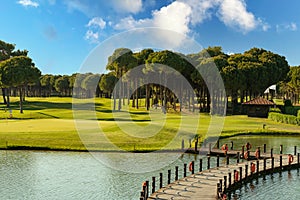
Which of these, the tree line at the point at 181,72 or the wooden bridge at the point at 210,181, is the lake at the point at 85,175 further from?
the tree line at the point at 181,72

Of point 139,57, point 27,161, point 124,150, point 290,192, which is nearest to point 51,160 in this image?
point 27,161

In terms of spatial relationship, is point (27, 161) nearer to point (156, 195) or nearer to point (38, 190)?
point (38, 190)

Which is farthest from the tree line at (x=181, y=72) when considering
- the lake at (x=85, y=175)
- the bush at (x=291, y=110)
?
the lake at (x=85, y=175)

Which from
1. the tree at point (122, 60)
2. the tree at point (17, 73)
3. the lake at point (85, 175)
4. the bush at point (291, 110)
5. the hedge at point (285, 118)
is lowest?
the lake at point (85, 175)

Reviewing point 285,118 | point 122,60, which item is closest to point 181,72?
point 122,60

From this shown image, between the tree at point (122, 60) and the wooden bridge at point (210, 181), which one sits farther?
the tree at point (122, 60)

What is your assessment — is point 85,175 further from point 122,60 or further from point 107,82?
point 107,82

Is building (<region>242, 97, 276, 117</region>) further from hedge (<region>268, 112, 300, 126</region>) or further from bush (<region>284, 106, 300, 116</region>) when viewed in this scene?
bush (<region>284, 106, 300, 116</region>)

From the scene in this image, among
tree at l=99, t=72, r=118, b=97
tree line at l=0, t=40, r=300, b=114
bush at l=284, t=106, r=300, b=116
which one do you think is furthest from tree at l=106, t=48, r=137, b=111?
bush at l=284, t=106, r=300, b=116

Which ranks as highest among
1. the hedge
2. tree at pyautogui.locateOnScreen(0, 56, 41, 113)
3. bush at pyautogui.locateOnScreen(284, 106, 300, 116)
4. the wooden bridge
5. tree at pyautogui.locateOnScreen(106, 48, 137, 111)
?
tree at pyautogui.locateOnScreen(106, 48, 137, 111)

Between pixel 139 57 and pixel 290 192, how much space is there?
77.1 metres

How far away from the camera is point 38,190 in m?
26.9

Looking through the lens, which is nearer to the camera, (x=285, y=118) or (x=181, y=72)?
(x=285, y=118)

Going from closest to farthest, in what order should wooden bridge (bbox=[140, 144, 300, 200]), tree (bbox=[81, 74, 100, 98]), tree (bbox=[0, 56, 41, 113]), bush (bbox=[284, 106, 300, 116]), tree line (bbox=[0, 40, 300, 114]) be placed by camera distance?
wooden bridge (bbox=[140, 144, 300, 200]) < tree (bbox=[0, 56, 41, 113]) < tree line (bbox=[0, 40, 300, 114]) < bush (bbox=[284, 106, 300, 116]) < tree (bbox=[81, 74, 100, 98])
